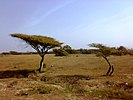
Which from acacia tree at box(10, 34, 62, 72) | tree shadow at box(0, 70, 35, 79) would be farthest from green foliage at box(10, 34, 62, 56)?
tree shadow at box(0, 70, 35, 79)

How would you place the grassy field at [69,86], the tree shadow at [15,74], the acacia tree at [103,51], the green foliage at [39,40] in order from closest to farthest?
the grassy field at [69,86] → the acacia tree at [103,51] → the tree shadow at [15,74] → the green foliage at [39,40]

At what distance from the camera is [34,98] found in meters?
21.2

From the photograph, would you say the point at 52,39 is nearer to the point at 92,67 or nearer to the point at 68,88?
the point at 92,67

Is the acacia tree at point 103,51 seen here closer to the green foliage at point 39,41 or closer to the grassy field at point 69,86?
the grassy field at point 69,86

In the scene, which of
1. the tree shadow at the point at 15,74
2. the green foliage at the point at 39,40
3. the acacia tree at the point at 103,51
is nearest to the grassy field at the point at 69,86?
the tree shadow at the point at 15,74

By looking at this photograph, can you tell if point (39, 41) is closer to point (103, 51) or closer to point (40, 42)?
point (40, 42)

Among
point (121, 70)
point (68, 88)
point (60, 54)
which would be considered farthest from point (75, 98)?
point (60, 54)

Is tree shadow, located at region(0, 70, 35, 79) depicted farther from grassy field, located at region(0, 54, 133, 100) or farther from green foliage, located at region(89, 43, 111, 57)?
green foliage, located at region(89, 43, 111, 57)

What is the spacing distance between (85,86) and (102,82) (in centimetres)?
243

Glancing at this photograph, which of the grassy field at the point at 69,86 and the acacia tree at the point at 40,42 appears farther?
the acacia tree at the point at 40,42

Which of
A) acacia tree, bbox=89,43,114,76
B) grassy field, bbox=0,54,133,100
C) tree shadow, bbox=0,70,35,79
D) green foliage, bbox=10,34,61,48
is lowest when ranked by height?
grassy field, bbox=0,54,133,100

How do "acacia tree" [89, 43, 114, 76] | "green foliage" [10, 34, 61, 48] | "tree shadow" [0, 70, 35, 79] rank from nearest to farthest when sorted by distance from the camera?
1. "acacia tree" [89, 43, 114, 76]
2. "tree shadow" [0, 70, 35, 79]
3. "green foliage" [10, 34, 61, 48]

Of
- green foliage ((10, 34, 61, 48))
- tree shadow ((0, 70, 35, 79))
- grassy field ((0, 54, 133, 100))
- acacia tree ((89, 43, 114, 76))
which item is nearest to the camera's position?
grassy field ((0, 54, 133, 100))

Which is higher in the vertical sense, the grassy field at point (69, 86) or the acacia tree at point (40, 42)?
the acacia tree at point (40, 42)
